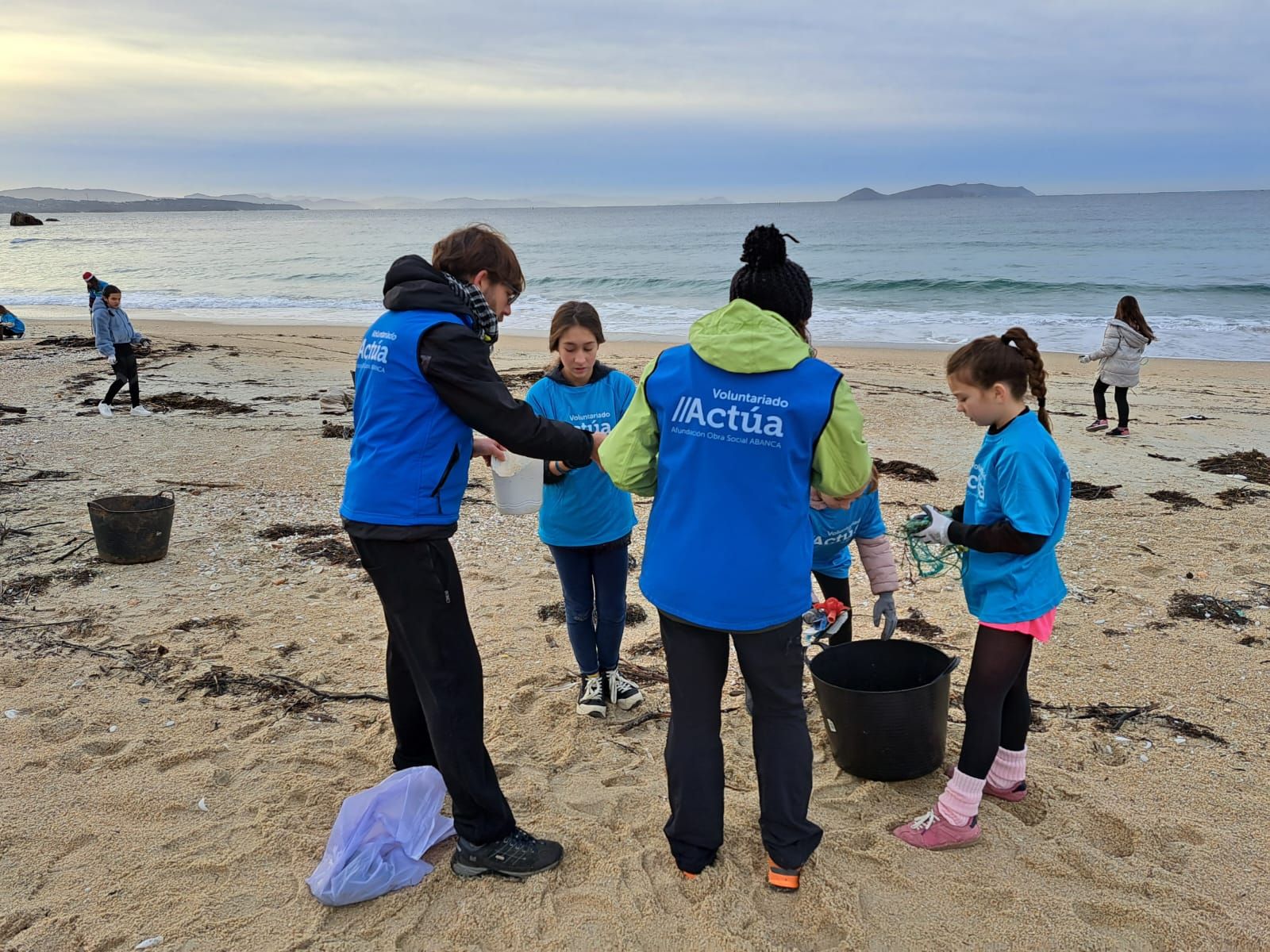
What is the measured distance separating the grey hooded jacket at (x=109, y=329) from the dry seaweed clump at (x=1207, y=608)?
10.7 metres

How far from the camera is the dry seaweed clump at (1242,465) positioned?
7875 mm

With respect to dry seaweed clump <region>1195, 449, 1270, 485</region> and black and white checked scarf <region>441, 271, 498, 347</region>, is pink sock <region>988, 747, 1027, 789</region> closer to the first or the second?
black and white checked scarf <region>441, 271, 498, 347</region>

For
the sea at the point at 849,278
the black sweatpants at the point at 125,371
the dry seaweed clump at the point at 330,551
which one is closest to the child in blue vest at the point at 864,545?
the dry seaweed clump at the point at 330,551

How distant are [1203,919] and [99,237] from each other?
97736 mm

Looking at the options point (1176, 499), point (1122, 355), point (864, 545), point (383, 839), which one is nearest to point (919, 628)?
point (864, 545)

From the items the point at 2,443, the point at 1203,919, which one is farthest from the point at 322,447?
the point at 1203,919

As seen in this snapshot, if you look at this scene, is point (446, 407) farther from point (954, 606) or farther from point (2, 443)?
point (2, 443)

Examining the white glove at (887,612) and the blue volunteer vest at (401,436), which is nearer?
the blue volunteer vest at (401,436)

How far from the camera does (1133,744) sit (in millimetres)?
3676

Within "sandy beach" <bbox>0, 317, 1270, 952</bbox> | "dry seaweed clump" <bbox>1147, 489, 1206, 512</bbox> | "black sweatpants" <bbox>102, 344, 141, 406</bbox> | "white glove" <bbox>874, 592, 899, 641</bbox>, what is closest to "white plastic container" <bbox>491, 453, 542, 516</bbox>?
"sandy beach" <bbox>0, 317, 1270, 952</bbox>

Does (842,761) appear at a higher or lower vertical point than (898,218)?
lower

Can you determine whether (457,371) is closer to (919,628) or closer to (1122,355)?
(919,628)

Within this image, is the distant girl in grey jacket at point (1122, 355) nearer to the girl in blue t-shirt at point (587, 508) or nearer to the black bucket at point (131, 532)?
the girl in blue t-shirt at point (587, 508)

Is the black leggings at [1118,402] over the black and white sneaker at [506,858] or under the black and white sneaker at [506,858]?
over
